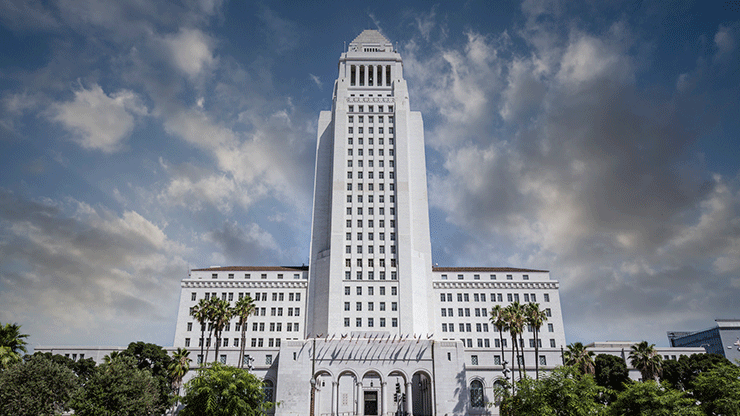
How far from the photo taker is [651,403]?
37.0 meters

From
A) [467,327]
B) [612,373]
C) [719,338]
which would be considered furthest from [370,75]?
[719,338]

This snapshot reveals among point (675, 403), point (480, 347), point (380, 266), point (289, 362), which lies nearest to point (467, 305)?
point (480, 347)

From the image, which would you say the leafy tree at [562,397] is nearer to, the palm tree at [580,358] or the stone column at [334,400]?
the palm tree at [580,358]

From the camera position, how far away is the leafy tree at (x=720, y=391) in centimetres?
3750

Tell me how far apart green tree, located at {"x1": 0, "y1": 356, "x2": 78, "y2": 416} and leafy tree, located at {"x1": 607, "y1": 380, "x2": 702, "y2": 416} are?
1796 inches

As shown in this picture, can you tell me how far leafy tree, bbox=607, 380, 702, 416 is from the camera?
116 feet

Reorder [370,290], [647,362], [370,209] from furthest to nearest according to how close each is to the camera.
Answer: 1. [370,209]
2. [370,290]
3. [647,362]

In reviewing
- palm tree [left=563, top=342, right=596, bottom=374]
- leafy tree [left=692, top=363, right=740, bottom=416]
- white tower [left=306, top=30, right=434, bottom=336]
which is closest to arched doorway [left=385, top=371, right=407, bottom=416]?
white tower [left=306, top=30, right=434, bottom=336]

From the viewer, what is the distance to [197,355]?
281 ft

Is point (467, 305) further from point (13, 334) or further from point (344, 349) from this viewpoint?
point (13, 334)

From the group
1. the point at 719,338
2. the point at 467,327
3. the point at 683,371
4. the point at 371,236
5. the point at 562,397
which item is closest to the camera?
the point at 562,397

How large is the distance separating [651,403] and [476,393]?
41390 mm

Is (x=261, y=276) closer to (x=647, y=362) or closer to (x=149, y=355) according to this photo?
(x=149, y=355)

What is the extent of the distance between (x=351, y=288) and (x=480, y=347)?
86.1 ft
